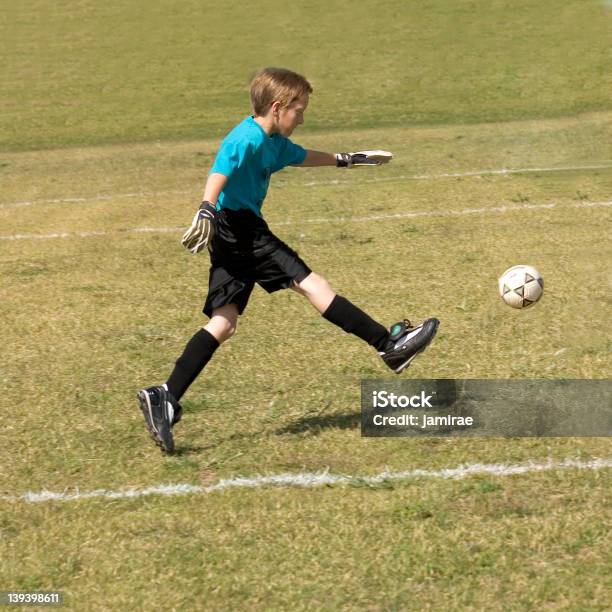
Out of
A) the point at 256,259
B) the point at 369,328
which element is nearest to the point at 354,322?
the point at 369,328

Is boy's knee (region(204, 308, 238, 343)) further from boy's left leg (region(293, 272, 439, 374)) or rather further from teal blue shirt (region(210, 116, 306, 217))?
teal blue shirt (region(210, 116, 306, 217))

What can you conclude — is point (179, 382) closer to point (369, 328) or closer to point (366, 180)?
point (369, 328)

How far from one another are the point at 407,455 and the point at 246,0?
76.7ft

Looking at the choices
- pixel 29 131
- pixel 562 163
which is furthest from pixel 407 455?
pixel 29 131

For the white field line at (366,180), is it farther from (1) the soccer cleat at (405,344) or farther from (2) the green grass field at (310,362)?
(1) the soccer cleat at (405,344)

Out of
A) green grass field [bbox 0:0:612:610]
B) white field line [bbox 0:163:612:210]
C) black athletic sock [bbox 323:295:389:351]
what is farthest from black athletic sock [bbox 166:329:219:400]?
white field line [bbox 0:163:612:210]

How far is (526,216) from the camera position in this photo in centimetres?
1138

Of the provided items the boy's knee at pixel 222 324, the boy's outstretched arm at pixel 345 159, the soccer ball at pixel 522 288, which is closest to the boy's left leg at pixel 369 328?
the boy's knee at pixel 222 324

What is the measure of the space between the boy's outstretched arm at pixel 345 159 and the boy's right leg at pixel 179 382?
3.72 ft

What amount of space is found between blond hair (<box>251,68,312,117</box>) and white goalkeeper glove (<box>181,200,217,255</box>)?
669 mm

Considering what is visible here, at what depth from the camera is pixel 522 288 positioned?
24.5 feet

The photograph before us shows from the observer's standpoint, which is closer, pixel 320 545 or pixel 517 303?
pixel 320 545

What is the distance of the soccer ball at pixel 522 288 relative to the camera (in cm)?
745

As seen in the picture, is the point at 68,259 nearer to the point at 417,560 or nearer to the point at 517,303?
the point at 517,303
